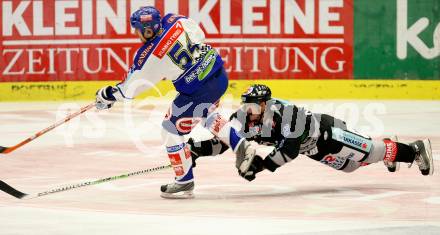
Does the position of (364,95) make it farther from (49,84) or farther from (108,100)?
(108,100)

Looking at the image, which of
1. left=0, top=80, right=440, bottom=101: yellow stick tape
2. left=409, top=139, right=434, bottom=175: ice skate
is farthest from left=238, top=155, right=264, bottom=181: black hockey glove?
left=0, top=80, right=440, bottom=101: yellow stick tape

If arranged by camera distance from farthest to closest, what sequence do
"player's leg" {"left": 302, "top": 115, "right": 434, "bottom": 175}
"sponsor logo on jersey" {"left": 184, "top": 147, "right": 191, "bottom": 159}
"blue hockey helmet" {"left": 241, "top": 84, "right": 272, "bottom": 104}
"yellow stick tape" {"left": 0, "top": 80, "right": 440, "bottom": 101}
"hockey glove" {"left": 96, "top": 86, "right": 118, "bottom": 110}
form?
"yellow stick tape" {"left": 0, "top": 80, "right": 440, "bottom": 101}, "player's leg" {"left": 302, "top": 115, "right": 434, "bottom": 175}, "sponsor logo on jersey" {"left": 184, "top": 147, "right": 191, "bottom": 159}, "hockey glove" {"left": 96, "top": 86, "right": 118, "bottom": 110}, "blue hockey helmet" {"left": 241, "top": 84, "right": 272, "bottom": 104}

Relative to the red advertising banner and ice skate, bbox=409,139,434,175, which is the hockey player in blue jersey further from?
the red advertising banner

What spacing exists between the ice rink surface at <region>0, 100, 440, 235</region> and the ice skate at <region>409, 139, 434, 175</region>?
0.42ft

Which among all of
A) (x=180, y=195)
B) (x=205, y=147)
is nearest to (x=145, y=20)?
(x=205, y=147)

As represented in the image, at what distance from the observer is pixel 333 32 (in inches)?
690

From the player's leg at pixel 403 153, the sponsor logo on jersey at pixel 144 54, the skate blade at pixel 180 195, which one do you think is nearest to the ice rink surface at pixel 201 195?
the skate blade at pixel 180 195

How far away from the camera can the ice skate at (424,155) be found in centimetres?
870

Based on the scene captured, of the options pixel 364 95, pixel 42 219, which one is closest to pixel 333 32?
pixel 364 95

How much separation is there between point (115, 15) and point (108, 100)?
31.3 ft

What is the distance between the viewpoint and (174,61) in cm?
812

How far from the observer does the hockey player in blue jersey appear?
805 centimetres

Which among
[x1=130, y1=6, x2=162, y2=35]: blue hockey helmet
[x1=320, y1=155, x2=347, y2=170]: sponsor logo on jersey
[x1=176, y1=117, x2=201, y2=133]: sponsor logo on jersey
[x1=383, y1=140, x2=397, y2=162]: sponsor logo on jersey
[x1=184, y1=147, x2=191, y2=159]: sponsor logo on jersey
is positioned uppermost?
[x1=130, y1=6, x2=162, y2=35]: blue hockey helmet

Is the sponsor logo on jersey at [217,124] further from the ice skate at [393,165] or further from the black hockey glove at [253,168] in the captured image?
the ice skate at [393,165]
